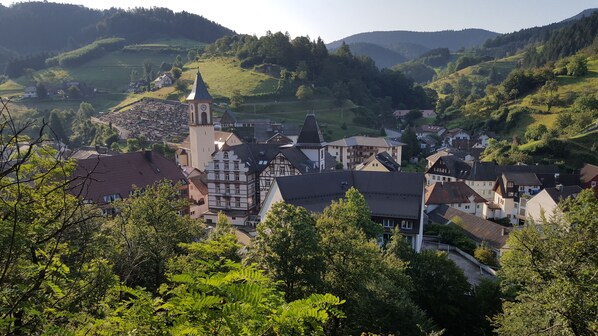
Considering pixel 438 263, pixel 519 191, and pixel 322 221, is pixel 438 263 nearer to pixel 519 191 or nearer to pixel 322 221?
pixel 322 221

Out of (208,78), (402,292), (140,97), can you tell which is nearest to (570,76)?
(208,78)

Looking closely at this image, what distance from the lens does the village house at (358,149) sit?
79.0 m

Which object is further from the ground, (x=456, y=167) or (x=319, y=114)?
(x=319, y=114)

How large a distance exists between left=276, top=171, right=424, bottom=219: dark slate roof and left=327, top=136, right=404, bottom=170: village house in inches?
1707

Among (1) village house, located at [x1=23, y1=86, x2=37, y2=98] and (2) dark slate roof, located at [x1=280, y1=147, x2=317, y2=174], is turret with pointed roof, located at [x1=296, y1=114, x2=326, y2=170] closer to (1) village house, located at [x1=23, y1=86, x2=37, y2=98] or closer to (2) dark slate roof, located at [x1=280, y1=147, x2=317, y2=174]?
(2) dark slate roof, located at [x1=280, y1=147, x2=317, y2=174]

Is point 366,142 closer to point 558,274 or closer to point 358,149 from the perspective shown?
point 358,149

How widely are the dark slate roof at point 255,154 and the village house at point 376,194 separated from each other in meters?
11.7

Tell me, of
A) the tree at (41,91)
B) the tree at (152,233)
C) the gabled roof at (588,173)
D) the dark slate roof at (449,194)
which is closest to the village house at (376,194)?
the tree at (152,233)

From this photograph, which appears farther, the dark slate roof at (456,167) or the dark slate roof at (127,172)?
the dark slate roof at (456,167)

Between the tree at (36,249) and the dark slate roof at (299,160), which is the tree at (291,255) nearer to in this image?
the tree at (36,249)

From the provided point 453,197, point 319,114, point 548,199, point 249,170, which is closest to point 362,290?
point 249,170

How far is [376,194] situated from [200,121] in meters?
31.7

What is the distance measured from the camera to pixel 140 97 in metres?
116

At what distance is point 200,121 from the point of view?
57.6 meters
